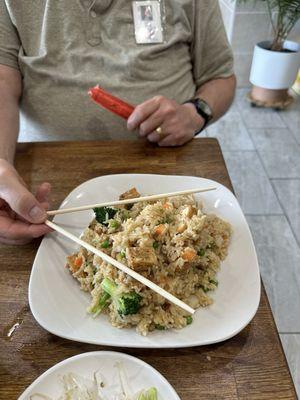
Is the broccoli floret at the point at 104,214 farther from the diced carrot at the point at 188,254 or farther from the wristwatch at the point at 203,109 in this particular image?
the wristwatch at the point at 203,109

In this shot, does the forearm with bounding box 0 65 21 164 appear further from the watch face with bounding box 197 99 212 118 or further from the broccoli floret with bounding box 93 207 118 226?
the watch face with bounding box 197 99 212 118

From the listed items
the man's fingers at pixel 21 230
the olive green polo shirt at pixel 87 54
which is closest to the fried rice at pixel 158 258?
the man's fingers at pixel 21 230

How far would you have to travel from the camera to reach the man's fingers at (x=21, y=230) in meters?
0.90

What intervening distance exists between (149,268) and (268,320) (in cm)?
27

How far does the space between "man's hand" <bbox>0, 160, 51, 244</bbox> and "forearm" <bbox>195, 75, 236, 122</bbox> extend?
2.72 feet

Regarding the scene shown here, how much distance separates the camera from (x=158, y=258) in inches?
31.0

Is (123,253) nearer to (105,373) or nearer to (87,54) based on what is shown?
(105,373)

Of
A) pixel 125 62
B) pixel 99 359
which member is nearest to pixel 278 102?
pixel 125 62

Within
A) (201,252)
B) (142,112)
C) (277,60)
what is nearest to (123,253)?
(201,252)

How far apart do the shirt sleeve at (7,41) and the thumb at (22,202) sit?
65cm

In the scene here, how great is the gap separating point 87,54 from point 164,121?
Result: 0.38 metres

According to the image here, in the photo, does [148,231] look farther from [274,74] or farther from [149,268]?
[274,74]

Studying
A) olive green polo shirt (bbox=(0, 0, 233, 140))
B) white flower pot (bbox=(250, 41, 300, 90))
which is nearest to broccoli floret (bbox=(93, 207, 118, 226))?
olive green polo shirt (bbox=(0, 0, 233, 140))

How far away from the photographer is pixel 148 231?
2.61 ft
